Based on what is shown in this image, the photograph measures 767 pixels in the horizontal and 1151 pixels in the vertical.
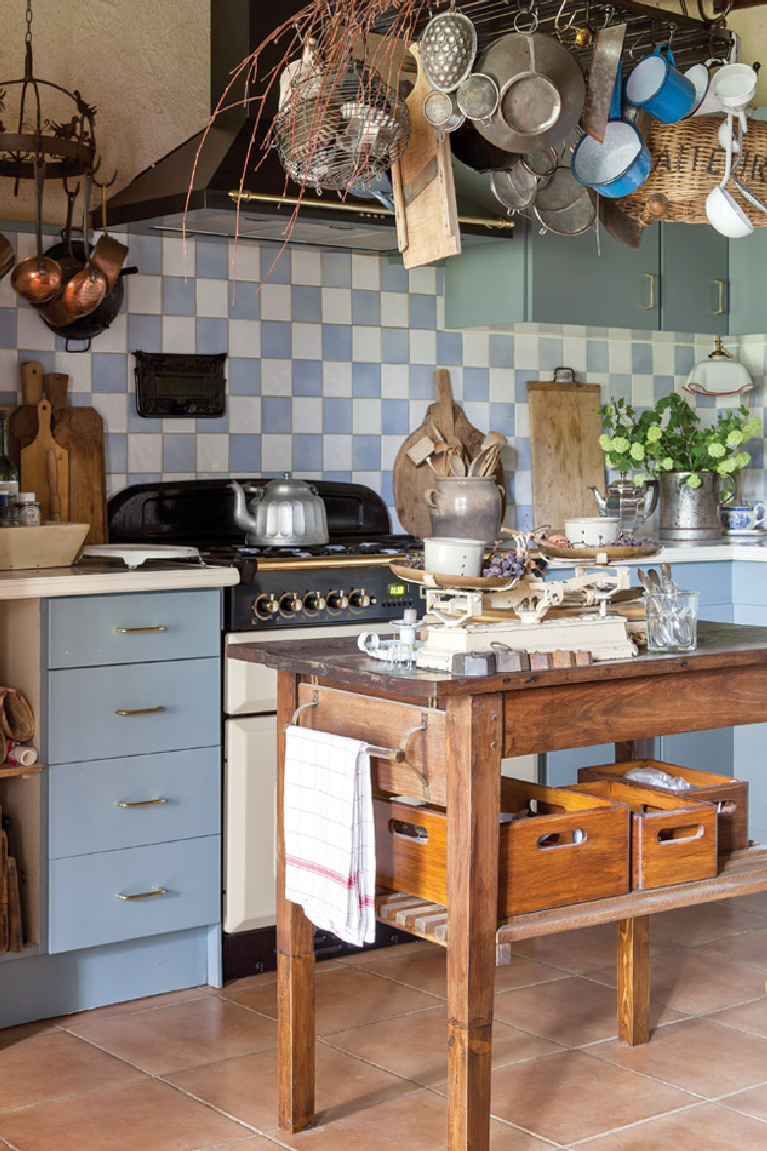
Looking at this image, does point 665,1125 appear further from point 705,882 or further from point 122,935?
point 122,935

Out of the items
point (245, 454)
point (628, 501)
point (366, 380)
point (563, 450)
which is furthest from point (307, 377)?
point (628, 501)

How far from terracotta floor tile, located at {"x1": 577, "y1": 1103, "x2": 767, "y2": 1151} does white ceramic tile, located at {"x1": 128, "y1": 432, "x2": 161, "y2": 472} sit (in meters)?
2.16

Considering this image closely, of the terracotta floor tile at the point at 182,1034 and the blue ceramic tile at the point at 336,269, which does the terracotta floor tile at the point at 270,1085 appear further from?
the blue ceramic tile at the point at 336,269

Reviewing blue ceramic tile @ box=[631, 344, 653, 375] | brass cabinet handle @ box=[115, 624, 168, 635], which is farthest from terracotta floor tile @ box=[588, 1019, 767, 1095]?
blue ceramic tile @ box=[631, 344, 653, 375]

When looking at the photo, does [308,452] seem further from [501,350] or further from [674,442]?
[674,442]

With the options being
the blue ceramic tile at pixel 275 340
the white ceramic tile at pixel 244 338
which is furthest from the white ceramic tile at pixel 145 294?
the blue ceramic tile at pixel 275 340

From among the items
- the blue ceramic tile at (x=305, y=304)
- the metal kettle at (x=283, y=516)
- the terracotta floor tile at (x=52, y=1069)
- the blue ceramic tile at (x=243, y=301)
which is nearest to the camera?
the terracotta floor tile at (x=52, y=1069)

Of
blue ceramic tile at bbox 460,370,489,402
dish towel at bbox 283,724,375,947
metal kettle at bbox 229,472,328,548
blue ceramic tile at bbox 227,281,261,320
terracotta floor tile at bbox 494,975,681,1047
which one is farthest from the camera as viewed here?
blue ceramic tile at bbox 460,370,489,402

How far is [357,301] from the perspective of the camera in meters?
4.20

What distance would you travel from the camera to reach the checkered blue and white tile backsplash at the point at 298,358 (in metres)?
3.77

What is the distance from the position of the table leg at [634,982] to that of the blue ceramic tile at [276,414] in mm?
1843

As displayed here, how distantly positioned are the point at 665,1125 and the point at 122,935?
128cm

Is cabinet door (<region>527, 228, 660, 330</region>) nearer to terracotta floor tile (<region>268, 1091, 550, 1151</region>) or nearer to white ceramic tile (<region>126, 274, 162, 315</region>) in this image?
white ceramic tile (<region>126, 274, 162, 315</region>)

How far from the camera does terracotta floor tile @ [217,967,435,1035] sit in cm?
305
